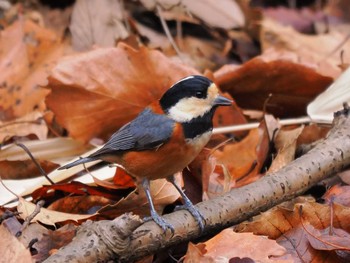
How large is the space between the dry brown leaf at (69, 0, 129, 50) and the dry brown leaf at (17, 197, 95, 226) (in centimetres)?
198

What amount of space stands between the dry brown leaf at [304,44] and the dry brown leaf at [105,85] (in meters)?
1.55

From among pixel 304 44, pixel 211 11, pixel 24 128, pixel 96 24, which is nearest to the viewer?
pixel 24 128

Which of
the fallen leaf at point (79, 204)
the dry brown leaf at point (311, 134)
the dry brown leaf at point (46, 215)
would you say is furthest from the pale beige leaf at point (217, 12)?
the dry brown leaf at point (46, 215)

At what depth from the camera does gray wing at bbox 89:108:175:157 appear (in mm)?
3062

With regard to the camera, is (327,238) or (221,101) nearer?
(327,238)

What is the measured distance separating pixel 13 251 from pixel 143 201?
77 centimetres

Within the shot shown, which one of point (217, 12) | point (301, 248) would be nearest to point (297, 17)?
point (217, 12)

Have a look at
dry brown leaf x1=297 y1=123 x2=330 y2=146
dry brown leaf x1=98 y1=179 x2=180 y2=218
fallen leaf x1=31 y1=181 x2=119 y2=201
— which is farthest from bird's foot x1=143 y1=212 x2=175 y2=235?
dry brown leaf x1=297 y1=123 x2=330 y2=146

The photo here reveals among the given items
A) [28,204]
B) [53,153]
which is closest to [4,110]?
[53,153]

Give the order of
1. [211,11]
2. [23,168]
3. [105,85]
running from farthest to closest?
1. [211,11]
2. [105,85]
3. [23,168]

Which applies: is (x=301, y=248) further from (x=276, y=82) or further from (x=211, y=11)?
(x=211, y=11)

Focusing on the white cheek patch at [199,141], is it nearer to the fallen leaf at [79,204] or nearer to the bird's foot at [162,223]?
the bird's foot at [162,223]

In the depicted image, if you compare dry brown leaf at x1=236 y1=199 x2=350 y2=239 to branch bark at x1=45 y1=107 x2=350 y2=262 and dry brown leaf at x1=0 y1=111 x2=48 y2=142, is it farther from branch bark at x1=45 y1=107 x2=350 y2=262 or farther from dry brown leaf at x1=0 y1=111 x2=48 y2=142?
dry brown leaf at x1=0 y1=111 x2=48 y2=142

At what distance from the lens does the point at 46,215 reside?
10.2ft
